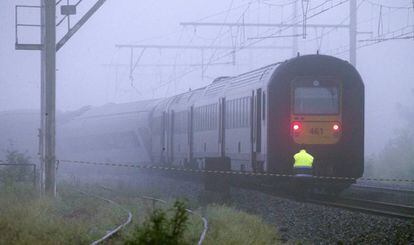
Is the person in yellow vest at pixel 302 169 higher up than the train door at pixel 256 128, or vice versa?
the train door at pixel 256 128

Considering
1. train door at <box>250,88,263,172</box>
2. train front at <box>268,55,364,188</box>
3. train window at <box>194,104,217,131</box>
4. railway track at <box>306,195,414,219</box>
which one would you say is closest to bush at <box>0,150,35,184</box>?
train window at <box>194,104,217,131</box>

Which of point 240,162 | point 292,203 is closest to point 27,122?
point 240,162

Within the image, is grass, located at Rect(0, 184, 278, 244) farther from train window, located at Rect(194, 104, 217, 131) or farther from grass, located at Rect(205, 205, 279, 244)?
train window, located at Rect(194, 104, 217, 131)

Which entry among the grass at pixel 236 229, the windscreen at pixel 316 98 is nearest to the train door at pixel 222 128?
the windscreen at pixel 316 98

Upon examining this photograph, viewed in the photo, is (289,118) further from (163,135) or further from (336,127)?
(163,135)

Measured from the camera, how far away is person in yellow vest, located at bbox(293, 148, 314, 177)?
17984mm

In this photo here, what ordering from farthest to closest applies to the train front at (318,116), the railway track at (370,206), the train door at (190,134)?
the train door at (190,134) → the train front at (318,116) → the railway track at (370,206)

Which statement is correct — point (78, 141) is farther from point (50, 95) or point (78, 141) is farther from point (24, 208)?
point (24, 208)

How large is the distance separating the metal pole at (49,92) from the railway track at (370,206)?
634 cm

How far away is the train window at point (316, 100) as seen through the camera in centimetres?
1898

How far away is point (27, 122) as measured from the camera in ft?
183

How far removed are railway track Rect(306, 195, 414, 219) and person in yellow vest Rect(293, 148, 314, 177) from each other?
0.76m

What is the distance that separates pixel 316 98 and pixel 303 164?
1.94m

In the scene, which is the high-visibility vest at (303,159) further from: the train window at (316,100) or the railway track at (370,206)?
the train window at (316,100)
